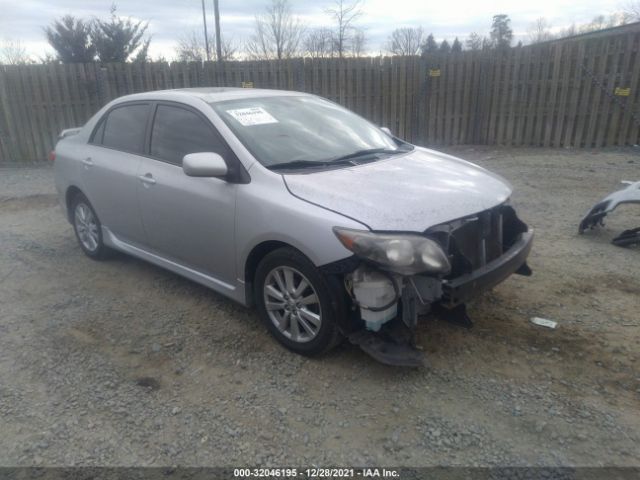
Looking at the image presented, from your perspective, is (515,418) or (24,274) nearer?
(515,418)

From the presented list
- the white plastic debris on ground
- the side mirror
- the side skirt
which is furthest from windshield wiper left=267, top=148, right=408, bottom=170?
the white plastic debris on ground

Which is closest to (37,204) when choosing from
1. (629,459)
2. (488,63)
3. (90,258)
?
(90,258)

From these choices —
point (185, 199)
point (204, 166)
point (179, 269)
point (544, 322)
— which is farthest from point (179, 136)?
point (544, 322)

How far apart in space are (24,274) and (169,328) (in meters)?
2.16

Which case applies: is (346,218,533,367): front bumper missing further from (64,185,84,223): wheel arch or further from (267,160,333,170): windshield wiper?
(64,185,84,223): wheel arch

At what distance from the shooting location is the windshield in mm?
3643

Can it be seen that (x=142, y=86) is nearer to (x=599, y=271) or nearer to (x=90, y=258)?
(x=90, y=258)

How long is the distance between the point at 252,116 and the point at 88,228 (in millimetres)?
2535

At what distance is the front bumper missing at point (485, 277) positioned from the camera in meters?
3.01

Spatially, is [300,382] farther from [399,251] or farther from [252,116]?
[252,116]

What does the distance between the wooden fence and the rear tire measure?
6.94m

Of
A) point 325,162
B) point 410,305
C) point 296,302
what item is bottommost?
point 296,302

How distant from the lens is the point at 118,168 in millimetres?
4547

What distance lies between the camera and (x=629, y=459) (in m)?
2.46
